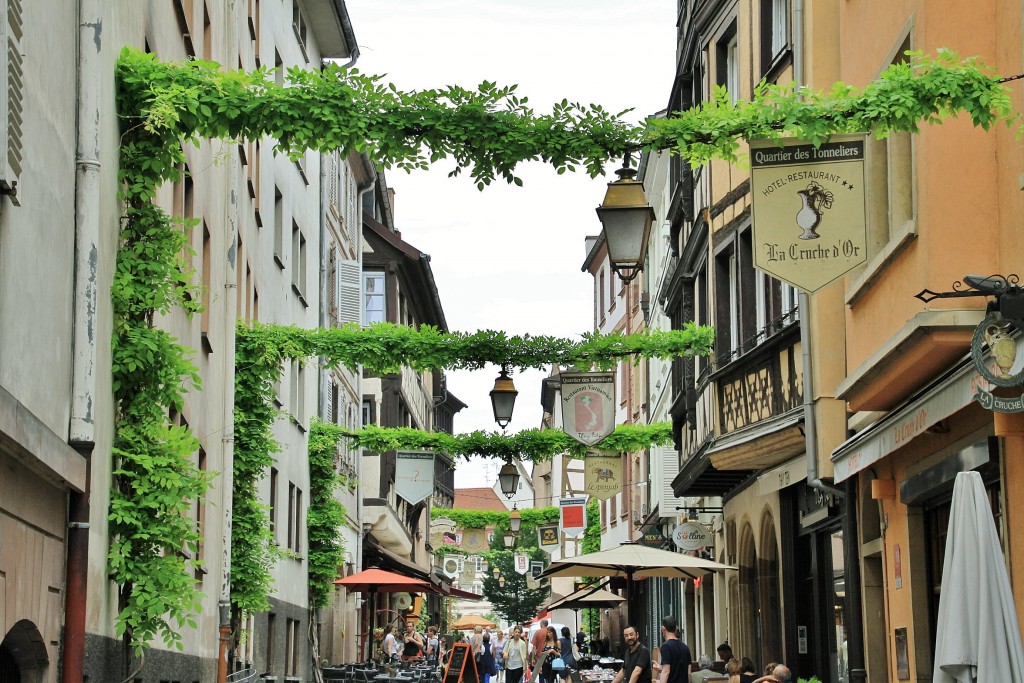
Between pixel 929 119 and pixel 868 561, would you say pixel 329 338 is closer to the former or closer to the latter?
pixel 868 561

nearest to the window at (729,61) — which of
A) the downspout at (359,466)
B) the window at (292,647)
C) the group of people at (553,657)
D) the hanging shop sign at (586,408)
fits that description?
the hanging shop sign at (586,408)

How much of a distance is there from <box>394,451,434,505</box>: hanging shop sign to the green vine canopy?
1927 cm

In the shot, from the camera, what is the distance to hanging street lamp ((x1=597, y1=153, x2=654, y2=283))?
10086 millimetres

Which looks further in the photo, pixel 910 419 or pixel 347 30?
pixel 347 30

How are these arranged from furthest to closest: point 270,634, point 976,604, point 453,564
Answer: point 453,564, point 270,634, point 976,604

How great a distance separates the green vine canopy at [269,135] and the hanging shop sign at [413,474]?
19270 mm

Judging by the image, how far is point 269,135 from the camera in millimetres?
9859

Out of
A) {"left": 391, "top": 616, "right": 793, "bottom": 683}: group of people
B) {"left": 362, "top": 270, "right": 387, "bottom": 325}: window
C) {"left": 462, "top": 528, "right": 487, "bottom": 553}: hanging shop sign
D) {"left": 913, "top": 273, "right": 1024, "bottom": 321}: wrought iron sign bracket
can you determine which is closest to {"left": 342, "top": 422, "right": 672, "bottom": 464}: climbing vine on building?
{"left": 391, "top": 616, "right": 793, "bottom": 683}: group of people

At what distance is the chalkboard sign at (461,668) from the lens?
108 ft

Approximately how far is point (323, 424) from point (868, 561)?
18272mm

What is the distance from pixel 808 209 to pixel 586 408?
14.1m

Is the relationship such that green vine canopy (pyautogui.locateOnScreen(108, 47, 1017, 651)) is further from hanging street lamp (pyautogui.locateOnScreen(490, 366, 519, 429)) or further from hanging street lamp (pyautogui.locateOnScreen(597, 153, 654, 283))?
hanging street lamp (pyautogui.locateOnScreen(490, 366, 519, 429))

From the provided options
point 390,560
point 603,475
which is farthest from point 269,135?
point 390,560

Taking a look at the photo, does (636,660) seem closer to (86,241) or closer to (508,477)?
(86,241)
